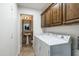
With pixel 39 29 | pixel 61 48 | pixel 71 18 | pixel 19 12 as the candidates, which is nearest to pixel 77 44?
pixel 61 48

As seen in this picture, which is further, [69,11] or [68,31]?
[68,31]

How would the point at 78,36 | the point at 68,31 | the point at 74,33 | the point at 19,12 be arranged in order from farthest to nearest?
the point at 19,12 < the point at 68,31 < the point at 74,33 < the point at 78,36

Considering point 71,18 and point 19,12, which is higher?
point 19,12

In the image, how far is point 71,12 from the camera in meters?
1.98

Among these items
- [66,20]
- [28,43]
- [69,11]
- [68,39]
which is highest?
[69,11]

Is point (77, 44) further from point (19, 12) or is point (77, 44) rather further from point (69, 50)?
point (19, 12)

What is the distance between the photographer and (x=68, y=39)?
2.08m

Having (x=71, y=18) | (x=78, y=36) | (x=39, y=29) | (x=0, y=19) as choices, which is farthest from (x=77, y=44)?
(x=39, y=29)

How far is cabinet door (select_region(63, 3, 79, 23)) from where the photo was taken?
72.0 inches

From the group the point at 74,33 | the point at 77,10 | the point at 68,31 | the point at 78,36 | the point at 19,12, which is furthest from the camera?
the point at 19,12

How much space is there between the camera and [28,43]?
3.75 metres

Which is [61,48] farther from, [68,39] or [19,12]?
[19,12]

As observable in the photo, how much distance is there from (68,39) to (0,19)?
42.8 inches

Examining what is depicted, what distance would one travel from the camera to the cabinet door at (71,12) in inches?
72.0
